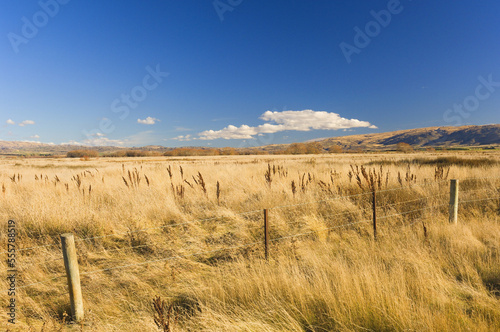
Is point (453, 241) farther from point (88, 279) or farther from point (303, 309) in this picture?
point (88, 279)

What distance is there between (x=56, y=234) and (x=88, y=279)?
2491 millimetres

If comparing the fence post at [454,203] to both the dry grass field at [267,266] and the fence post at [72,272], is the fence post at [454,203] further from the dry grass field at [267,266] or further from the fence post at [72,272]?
the fence post at [72,272]

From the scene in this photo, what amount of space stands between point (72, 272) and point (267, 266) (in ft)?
8.20

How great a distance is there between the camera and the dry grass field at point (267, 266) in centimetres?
266

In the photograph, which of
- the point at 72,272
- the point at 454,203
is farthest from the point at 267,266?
the point at 454,203

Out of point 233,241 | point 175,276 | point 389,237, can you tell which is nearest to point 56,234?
point 175,276

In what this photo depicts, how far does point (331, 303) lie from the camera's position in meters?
2.74

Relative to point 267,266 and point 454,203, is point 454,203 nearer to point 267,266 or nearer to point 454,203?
point 454,203

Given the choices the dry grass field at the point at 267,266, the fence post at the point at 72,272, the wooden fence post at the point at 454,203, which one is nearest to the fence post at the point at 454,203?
the wooden fence post at the point at 454,203

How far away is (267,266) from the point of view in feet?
12.2

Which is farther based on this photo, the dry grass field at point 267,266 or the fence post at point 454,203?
the fence post at point 454,203

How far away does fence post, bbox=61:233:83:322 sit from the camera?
2545mm

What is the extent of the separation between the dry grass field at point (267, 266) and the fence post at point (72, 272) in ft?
0.57

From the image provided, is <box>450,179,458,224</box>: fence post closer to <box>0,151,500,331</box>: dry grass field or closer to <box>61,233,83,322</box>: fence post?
<box>0,151,500,331</box>: dry grass field
